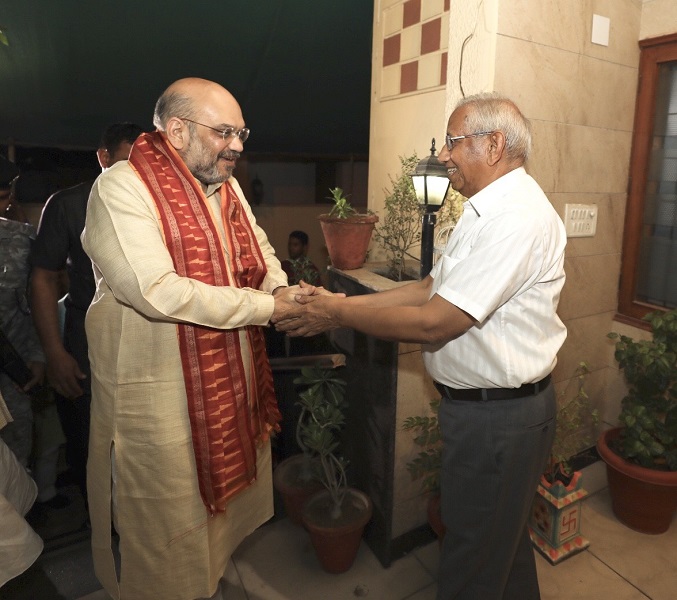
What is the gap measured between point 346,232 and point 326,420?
863 mm

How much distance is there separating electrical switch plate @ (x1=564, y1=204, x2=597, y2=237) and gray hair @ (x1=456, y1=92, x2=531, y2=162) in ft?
3.98

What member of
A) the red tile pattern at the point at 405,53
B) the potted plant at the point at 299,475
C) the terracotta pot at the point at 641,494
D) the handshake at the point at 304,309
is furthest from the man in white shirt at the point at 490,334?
the terracotta pot at the point at 641,494

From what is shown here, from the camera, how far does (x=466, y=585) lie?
170cm

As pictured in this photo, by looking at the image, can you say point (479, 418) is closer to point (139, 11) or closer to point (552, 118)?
point (552, 118)

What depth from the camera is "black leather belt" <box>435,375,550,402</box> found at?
61.7 inches

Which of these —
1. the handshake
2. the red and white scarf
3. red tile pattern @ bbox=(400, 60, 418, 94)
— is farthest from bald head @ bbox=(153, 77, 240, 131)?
red tile pattern @ bbox=(400, 60, 418, 94)

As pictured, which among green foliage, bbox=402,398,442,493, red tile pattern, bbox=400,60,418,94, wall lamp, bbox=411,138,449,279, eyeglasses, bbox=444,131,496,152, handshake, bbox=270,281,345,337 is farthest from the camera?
red tile pattern, bbox=400,60,418,94

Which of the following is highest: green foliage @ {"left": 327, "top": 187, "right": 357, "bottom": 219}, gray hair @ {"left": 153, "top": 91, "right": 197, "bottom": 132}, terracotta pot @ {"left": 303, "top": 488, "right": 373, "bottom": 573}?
gray hair @ {"left": 153, "top": 91, "right": 197, "bottom": 132}

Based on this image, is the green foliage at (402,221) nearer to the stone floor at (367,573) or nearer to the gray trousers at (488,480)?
the gray trousers at (488,480)

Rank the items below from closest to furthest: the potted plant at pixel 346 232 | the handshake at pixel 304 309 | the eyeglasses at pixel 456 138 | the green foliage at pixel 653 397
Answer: the eyeglasses at pixel 456 138, the handshake at pixel 304 309, the potted plant at pixel 346 232, the green foliage at pixel 653 397

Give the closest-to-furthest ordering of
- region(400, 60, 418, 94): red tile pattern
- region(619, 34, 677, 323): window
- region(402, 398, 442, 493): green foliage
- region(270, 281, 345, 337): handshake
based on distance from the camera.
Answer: region(270, 281, 345, 337): handshake, region(402, 398, 442, 493): green foliage, region(400, 60, 418, 94): red tile pattern, region(619, 34, 677, 323): window

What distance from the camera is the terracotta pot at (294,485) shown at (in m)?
2.57

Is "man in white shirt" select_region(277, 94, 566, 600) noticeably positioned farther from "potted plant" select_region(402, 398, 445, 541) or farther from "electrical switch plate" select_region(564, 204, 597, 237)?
"electrical switch plate" select_region(564, 204, 597, 237)

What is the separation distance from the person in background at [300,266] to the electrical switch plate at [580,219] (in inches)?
50.4
